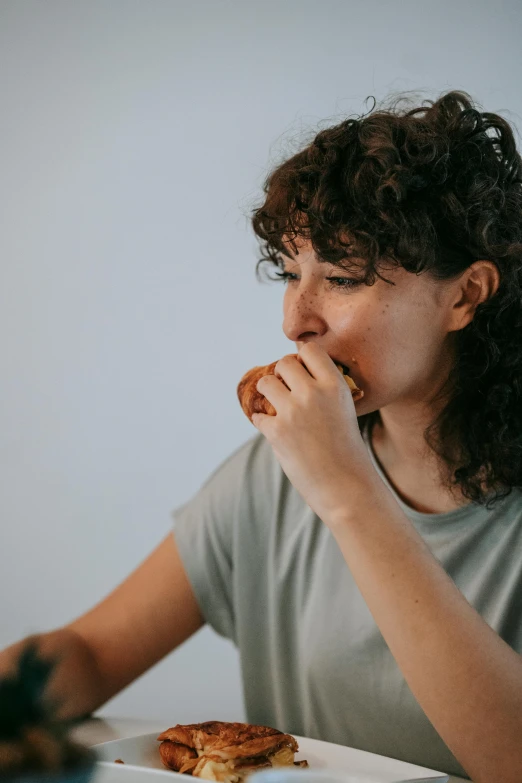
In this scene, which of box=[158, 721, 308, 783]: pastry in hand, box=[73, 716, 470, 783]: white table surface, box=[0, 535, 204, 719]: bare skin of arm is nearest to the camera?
box=[158, 721, 308, 783]: pastry in hand

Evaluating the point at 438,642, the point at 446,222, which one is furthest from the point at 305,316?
the point at 438,642

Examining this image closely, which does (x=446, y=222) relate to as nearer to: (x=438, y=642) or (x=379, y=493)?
(x=379, y=493)

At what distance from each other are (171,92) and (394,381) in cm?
170

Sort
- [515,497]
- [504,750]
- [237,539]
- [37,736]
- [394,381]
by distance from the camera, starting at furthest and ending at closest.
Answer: [237,539] < [515,497] < [394,381] < [504,750] < [37,736]

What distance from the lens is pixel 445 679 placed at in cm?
88

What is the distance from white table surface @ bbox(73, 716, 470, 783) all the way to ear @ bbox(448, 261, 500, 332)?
0.62 meters

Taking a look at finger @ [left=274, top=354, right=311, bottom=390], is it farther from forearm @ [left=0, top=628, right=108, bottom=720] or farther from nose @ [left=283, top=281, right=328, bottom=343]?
forearm @ [left=0, top=628, right=108, bottom=720]

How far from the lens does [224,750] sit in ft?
2.72

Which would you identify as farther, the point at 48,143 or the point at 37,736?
the point at 48,143

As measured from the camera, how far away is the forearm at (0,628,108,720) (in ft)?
3.66

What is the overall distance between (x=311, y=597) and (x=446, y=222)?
2.03ft

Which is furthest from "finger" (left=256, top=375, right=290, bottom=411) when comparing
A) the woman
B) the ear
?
the ear

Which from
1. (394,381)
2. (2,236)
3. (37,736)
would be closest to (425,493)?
(394,381)

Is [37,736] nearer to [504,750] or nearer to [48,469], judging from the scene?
[504,750]
